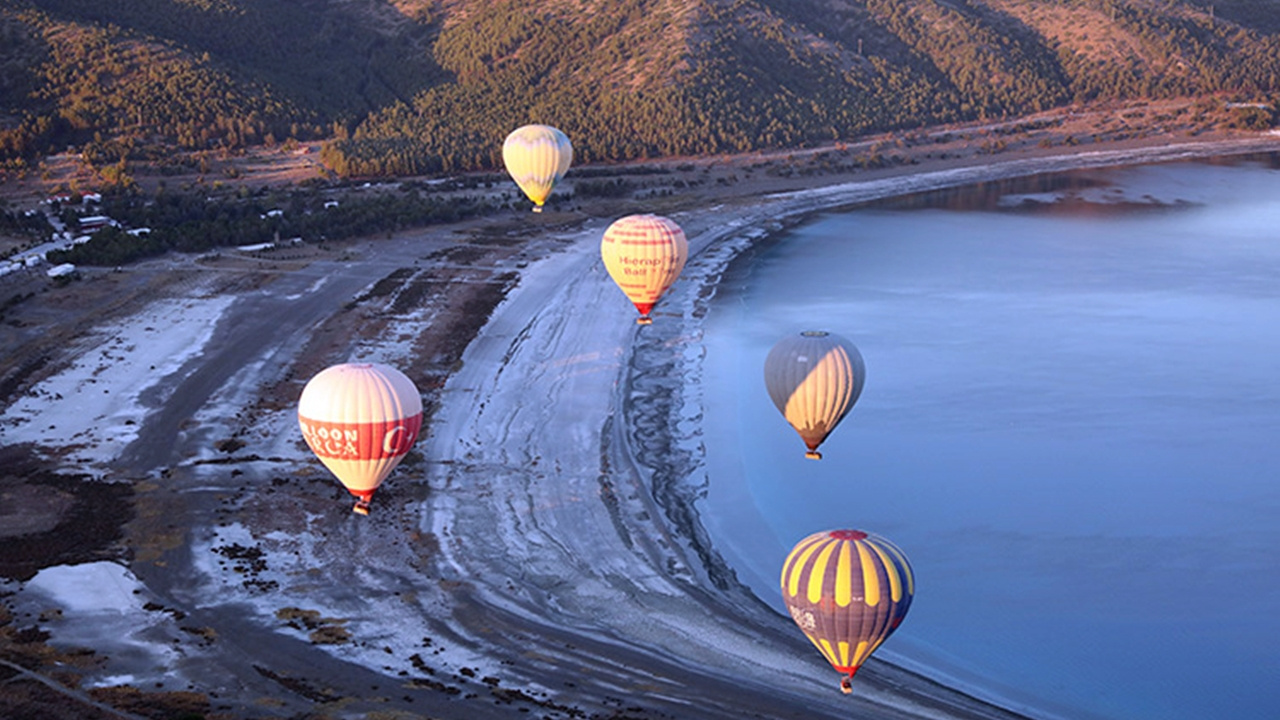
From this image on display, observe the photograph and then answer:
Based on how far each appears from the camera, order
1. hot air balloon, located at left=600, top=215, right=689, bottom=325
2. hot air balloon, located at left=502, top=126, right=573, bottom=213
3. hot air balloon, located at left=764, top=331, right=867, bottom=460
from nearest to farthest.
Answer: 1. hot air balloon, located at left=764, top=331, right=867, bottom=460
2. hot air balloon, located at left=600, top=215, right=689, bottom=325
3. hot air balloon, located at left=502, top=126, right=573, bottom=213

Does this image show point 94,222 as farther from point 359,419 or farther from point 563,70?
point 563,70

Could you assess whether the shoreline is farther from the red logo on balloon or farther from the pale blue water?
the red logo on balloon

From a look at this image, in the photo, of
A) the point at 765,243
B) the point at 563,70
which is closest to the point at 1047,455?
the point at 765,243

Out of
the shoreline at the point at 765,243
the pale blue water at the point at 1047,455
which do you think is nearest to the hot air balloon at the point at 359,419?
the shoreline at the point at 765,243

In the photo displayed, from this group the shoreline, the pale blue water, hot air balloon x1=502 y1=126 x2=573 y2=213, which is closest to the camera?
the pale blue water

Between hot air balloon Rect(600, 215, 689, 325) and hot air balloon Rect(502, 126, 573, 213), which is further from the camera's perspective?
hot air balloon Rect(502, 126, 573, 213)

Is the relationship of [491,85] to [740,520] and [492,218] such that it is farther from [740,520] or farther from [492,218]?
[740,520]

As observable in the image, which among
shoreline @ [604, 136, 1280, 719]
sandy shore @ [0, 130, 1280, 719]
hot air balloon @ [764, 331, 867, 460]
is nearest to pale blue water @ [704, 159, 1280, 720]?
shoreline @ [604, 136, 1280, 719]
